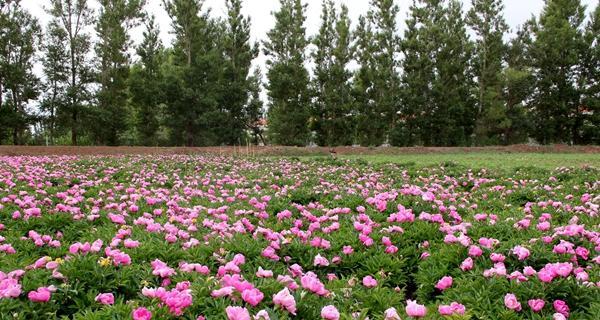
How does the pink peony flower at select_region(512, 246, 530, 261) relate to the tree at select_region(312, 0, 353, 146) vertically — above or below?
below

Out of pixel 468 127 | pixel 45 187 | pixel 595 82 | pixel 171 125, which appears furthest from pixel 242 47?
pixel 45 187

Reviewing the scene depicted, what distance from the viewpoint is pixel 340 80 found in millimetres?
36750

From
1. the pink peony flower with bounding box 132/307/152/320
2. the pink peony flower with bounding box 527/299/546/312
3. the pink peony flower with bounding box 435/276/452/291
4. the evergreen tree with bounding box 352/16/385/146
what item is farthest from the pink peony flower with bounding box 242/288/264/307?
the evergreen tree with bounding box 352/16/385/146

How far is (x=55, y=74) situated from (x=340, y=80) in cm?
2067

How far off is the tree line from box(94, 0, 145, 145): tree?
8cm

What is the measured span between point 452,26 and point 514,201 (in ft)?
112

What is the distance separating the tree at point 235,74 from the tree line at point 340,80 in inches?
3.5

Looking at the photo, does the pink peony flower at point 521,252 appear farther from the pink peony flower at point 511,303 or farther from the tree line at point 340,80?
the tree line at point 340,80

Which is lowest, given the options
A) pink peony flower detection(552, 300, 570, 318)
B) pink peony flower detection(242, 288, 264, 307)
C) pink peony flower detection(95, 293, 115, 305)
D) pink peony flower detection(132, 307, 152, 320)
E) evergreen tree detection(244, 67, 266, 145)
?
pink peony flower detection(552, 300, 570, 318)

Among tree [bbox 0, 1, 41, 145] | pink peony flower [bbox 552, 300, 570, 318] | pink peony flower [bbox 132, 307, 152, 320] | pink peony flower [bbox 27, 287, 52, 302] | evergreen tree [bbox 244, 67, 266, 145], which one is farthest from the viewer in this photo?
evergreen tree [bbox 244, 67, 266, 145]

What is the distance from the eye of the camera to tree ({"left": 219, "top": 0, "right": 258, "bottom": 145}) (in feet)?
116

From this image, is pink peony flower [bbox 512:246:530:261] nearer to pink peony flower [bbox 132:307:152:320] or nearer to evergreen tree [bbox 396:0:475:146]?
pink peony flower [bbox 132:307:152:320]

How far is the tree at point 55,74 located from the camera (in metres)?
32.4

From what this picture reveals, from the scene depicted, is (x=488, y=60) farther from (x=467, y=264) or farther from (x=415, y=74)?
(x=467, y=264)
